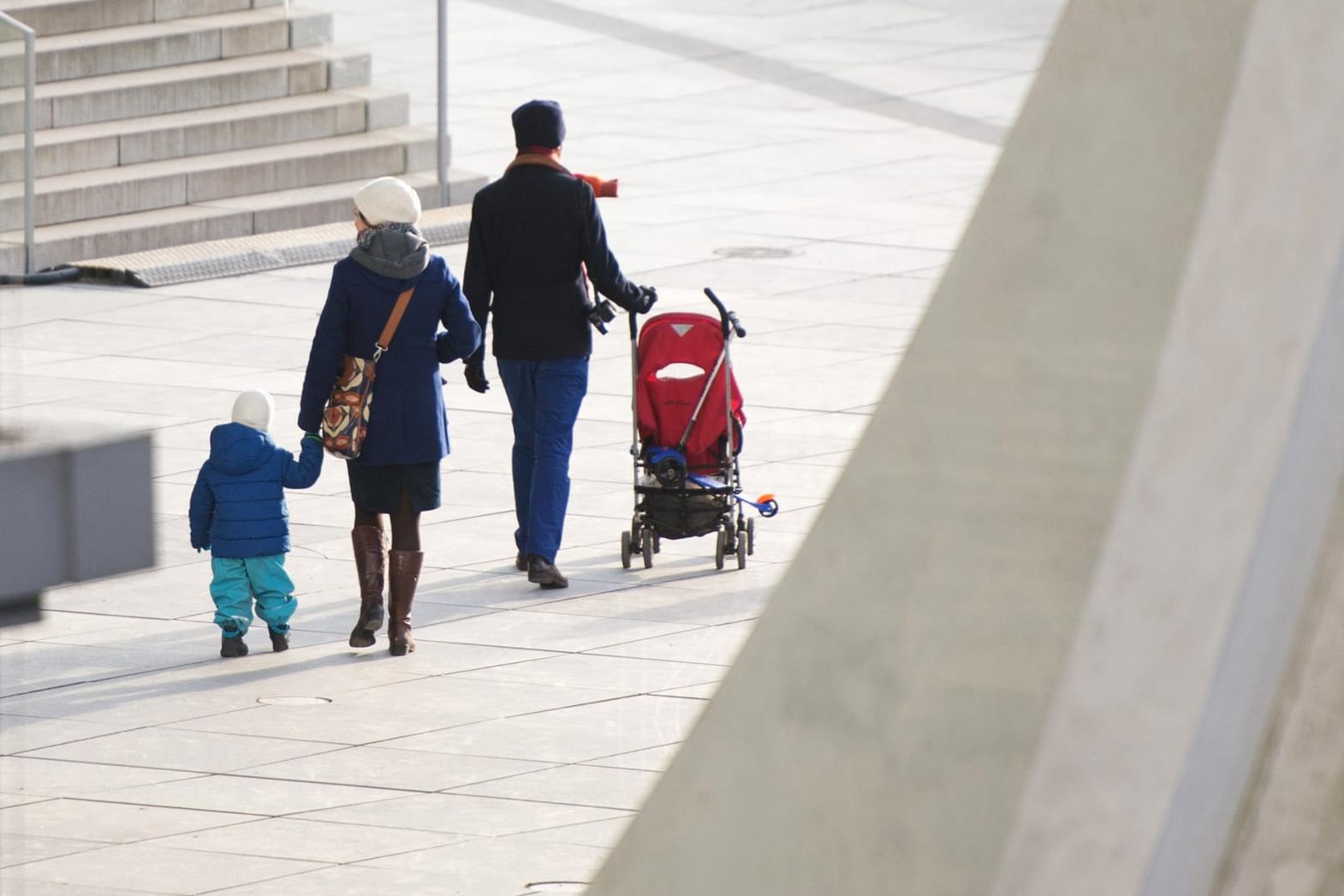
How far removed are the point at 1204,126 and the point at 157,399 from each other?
893 centimetres

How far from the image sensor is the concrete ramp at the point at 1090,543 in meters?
4.45

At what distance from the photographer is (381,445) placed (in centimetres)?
854

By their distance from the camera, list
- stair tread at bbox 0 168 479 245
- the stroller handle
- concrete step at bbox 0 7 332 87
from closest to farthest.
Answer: the stroller handle < stair tread at bbox 0 168 479 245 < concrete step at bbox 0 7 332 87

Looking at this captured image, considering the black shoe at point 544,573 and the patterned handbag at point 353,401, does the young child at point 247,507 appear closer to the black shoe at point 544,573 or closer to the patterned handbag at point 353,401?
the patterned handbag at point 353,401

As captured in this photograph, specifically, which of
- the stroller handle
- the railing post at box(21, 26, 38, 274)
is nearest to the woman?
the stroller handle

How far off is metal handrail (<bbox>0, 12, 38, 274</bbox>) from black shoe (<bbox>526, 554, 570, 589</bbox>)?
787 cm

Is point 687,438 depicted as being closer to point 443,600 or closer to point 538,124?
point 443,600

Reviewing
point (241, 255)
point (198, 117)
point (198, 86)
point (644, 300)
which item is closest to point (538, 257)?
point (644, 300)

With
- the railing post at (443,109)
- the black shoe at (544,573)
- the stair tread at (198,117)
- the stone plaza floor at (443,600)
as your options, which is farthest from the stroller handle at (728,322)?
the railing post at (443,109)

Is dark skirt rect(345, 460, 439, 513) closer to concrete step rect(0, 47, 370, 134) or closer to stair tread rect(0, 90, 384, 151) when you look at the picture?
stair tread rect(0, 90, 384, 151)

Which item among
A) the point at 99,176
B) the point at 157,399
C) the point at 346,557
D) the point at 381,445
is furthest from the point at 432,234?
the point at 381,445

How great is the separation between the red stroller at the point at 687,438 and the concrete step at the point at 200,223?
7.71 m

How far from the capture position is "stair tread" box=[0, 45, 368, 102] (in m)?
17.8

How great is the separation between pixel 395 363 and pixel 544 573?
1.31 meters
